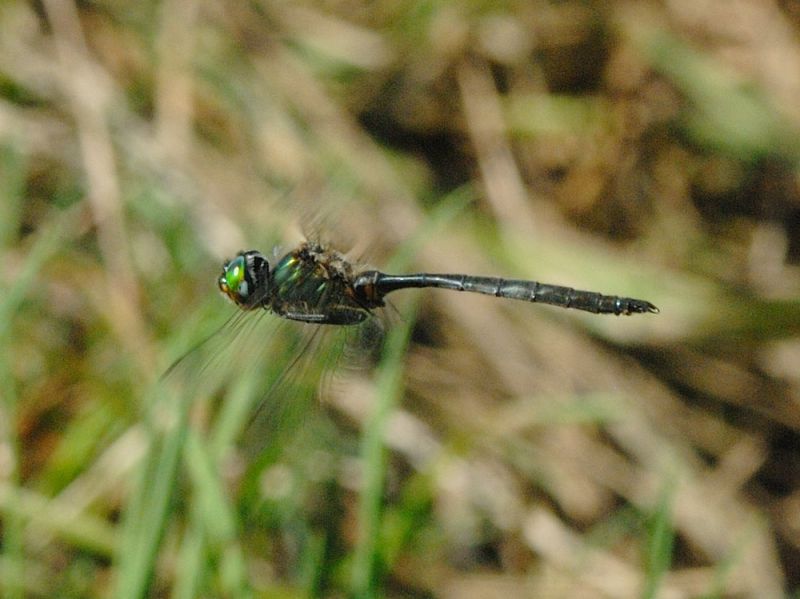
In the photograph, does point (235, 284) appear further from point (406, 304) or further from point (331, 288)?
point (406, 304)

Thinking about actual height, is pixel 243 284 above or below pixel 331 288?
below

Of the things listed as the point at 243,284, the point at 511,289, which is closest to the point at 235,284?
the point at 243,284

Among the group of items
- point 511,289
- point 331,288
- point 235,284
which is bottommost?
point 235,284

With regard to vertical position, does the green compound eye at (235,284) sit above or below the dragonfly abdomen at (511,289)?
below

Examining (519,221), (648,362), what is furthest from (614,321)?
(519,221)

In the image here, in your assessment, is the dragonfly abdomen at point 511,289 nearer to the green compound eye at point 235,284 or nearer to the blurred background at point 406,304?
the blurred background at point 406,304

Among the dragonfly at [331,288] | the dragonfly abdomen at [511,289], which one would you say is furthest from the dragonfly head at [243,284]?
the dragonfly abdomen at [511,289]
